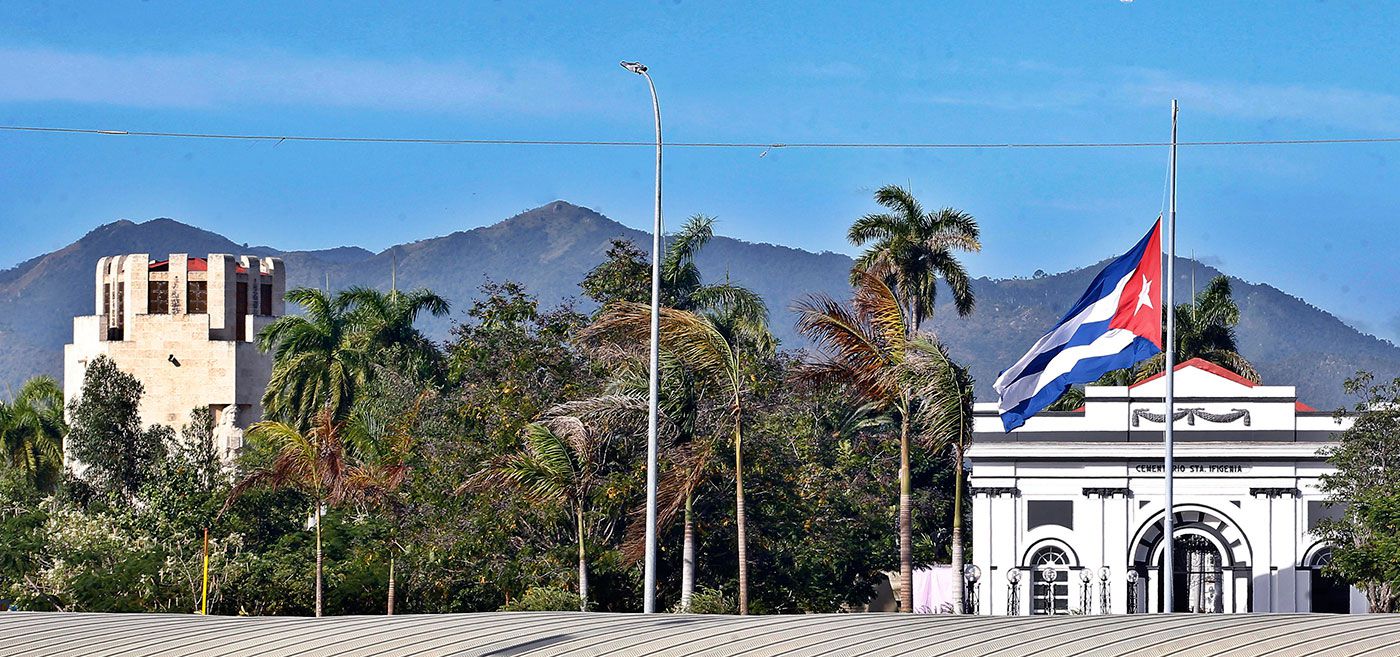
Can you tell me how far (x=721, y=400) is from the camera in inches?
1411

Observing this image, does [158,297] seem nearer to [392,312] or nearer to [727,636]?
[392,312]

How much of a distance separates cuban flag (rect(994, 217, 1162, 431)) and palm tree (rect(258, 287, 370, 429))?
41364mm

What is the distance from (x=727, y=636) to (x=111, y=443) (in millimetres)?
44056

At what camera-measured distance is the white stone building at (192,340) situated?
9831 cm

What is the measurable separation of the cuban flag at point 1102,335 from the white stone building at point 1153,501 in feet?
43.7

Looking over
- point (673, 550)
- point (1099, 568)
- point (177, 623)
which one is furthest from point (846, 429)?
point (177, 623)

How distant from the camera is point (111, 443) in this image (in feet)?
185

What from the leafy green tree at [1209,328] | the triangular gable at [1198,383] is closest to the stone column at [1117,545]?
the triangular gable at [1198,383]

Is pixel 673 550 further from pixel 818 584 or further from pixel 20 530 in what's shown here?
pixel 20 530

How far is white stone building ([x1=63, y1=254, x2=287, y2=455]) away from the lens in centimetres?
9831

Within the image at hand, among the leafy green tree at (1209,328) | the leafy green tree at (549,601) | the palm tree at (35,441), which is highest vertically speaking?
the leafy green tree at (1209,328)

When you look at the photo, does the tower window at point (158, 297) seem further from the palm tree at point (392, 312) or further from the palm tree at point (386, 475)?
the palm tree at point (386, 475)

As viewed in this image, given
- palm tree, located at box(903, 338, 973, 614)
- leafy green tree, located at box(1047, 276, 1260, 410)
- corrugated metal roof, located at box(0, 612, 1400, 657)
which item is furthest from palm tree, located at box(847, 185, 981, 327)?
corrugated metal roof, located at box(0, 612, 1400, 657)

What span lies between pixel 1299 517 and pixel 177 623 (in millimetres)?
30858
